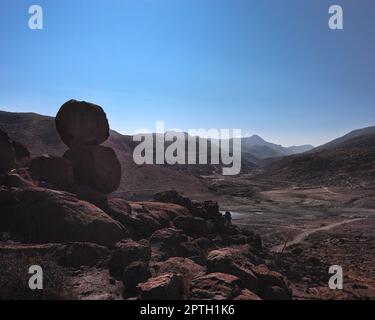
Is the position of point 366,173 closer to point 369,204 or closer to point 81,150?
point 369,204

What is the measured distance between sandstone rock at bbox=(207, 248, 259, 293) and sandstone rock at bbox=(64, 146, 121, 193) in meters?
9.13

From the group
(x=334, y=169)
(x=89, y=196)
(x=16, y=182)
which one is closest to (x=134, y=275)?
(x=89, y=196)

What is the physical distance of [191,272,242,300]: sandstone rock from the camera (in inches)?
388

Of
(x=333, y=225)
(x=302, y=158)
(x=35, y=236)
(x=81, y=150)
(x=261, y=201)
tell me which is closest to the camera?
(x=35, y=236)

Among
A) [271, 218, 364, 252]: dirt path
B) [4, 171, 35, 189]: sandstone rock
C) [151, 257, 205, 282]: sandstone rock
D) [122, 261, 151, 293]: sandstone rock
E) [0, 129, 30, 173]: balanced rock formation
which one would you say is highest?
[0, 129, 30, 173]: balanced rock formation

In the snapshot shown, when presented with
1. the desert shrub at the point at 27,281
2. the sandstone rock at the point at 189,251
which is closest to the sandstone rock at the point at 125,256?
the desert shrub at the point at 27,281

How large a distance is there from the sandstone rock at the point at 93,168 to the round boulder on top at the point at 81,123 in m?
0.47

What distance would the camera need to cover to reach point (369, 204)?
46844 millimetres

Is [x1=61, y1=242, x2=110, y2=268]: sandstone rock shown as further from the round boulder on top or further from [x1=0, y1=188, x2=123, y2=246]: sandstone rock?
the round boulder on top

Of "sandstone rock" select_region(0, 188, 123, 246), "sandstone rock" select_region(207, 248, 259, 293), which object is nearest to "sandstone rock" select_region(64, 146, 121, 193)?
"sandstone rock" select_region(0, 188, 123, 246)

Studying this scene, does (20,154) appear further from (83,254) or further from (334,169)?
(334,169)

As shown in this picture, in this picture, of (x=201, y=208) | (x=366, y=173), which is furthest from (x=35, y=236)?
(x=366, y=173)
